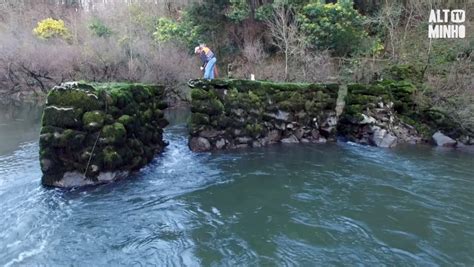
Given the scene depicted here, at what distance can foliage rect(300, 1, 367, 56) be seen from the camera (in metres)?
16.6

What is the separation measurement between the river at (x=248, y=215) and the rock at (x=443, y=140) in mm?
2623

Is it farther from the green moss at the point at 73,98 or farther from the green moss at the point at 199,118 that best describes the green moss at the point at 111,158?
the green moss at the point at 199,118

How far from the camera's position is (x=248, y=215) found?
571 centimetres

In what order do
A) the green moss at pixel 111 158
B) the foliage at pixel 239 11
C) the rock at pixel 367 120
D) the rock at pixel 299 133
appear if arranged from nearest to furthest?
the green moss at pixel 111 158, the rock at pixel 299 133, the rock at pixel 367 120, the foliage at pixel 239 11

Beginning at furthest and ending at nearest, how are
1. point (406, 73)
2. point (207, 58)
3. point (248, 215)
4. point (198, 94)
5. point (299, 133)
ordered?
point (406, 73) → point (299, 133) → point (207, 58) → point (198, 94) → point (248, 215)

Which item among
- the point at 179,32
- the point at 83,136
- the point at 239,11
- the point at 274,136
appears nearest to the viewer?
the point at 83,136

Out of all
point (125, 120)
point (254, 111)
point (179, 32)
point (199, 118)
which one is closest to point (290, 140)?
point (254, 111)

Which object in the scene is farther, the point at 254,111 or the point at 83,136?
the point at 254,111

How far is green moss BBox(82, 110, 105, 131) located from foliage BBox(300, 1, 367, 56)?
40.7ft

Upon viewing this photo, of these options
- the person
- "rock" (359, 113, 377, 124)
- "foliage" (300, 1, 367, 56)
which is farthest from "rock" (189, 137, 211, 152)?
"foliage" (300, 1, 367, 56)

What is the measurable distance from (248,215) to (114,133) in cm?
346

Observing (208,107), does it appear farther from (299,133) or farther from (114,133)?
(299,133)

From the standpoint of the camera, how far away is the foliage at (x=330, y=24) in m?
16.6

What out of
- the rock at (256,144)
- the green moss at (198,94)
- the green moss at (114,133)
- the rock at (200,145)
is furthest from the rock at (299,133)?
the green moss at (114,133)
